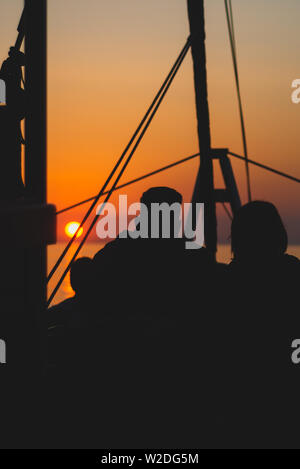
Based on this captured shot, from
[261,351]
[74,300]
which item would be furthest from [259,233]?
[74,300]

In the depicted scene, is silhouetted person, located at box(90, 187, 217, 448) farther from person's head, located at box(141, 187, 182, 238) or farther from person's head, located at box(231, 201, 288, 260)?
person's head, located at box(231, 201, 288, 260)

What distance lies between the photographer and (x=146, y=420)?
3818 millimetres

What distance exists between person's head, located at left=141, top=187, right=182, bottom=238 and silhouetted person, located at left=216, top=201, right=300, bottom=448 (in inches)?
26.0

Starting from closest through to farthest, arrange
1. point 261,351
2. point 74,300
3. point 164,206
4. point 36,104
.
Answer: point 36,104 < point 261,351 < point 164,206 < point 74,300

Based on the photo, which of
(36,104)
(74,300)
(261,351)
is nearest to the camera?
(36,104)

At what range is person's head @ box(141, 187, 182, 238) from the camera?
168 inches

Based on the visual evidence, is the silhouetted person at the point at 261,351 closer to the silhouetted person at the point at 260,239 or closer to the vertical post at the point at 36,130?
the silhouetted person at the point at 260,239

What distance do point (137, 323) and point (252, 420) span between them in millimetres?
793

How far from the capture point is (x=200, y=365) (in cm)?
379

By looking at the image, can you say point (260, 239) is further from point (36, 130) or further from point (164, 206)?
point (36, 130)

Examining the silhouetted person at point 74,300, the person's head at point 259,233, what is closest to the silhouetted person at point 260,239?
the person's head at point 259,233

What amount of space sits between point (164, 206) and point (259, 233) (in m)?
0.78

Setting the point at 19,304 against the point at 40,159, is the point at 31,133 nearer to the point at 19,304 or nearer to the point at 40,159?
the point at 40,159

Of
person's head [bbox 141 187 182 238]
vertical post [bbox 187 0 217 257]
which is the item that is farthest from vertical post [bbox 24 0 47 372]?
vertical post [bbox 187 0 217 257]
